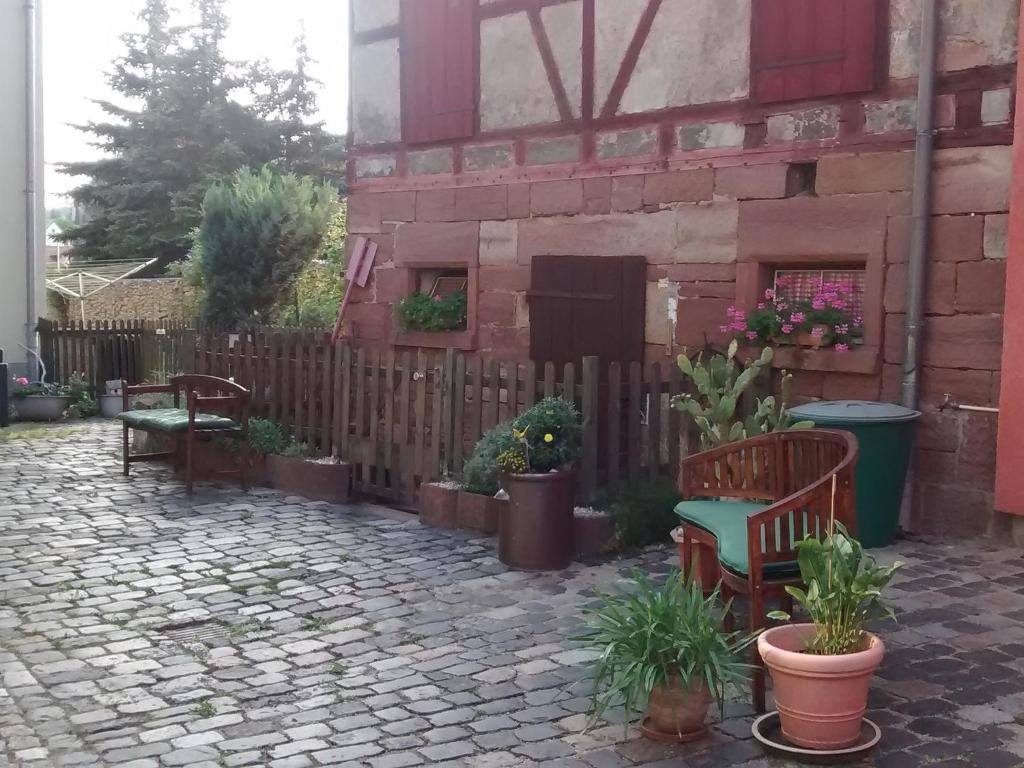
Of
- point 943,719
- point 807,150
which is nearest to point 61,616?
point 943,719

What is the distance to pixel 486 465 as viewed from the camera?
7.37 metres

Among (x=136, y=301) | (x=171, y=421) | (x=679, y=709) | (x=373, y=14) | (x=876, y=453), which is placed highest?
(x=373, y=14)

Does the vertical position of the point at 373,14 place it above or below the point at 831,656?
above

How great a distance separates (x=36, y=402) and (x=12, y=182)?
328cm

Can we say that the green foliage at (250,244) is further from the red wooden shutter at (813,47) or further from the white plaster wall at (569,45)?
the red wooden shutter at (813,47)

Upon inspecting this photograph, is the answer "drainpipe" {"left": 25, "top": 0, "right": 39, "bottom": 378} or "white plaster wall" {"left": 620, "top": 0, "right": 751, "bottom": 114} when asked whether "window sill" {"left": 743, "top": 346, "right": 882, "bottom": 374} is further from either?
"drainpipe" {"left": 25, "top": 0, "right": 39, "bottom": 378}

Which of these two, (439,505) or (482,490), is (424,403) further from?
(482,490)

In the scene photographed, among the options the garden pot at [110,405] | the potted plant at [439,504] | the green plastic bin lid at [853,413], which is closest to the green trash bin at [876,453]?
the green plastic bin lid at [853,413]

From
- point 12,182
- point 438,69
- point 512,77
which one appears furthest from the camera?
point 12,182

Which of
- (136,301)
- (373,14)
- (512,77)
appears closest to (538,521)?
(512,77)

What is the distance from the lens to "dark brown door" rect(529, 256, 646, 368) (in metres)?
8.56

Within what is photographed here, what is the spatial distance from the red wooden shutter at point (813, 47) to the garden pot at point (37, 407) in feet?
32.2

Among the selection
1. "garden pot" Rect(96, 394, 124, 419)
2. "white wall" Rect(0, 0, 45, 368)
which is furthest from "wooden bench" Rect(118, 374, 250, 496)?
"white wall" Rect(0, 0, 45, 368)

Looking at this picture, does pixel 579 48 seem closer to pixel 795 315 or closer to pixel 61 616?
pixel 795 315
